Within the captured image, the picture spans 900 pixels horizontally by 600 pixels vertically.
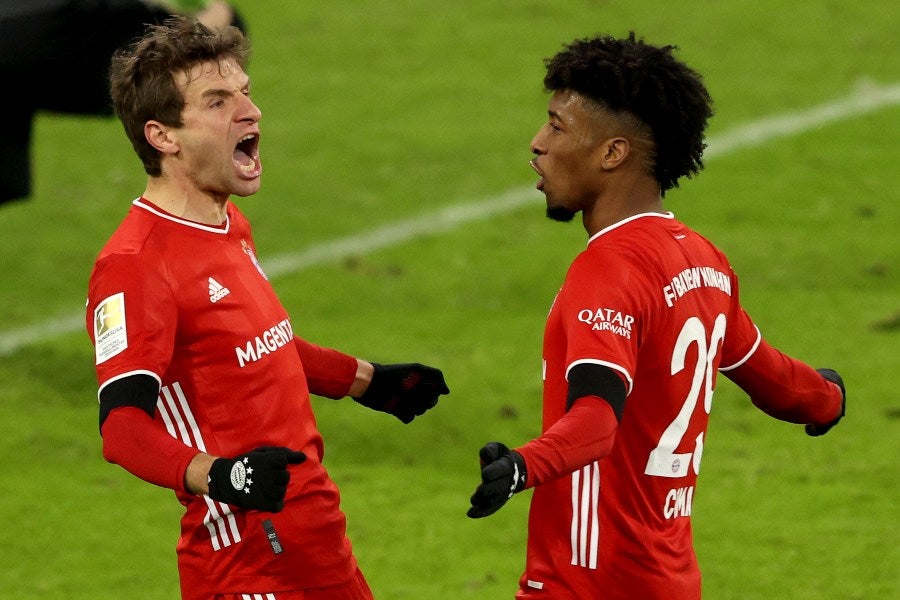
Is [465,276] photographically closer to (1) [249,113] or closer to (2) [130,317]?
(1) [249,113]

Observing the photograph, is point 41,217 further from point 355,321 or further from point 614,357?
point 614,357

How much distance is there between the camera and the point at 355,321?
9656 mm

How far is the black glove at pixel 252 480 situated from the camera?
3.65m

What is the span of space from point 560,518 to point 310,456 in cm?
64

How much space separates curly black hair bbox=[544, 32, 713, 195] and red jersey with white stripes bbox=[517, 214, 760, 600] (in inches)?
6.9

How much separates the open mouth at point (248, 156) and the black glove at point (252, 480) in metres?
0.81

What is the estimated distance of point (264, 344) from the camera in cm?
411

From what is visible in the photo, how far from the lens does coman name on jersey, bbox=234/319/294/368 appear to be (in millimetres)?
4055

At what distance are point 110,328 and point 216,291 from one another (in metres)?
0.30

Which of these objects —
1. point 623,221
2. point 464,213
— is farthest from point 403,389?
point 464,213

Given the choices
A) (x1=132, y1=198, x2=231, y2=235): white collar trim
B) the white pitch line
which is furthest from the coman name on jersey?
the white pitch line

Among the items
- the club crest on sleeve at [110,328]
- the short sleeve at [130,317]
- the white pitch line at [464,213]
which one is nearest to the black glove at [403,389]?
the short sleeve at [130,317]

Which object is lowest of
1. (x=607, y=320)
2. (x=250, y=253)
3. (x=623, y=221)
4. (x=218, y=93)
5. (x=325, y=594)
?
(x=325, y=594)

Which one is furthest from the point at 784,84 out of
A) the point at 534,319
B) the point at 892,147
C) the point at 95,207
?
the point at 95,207
